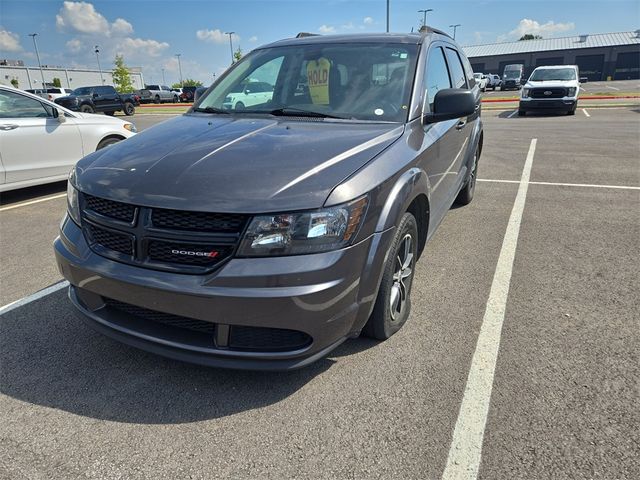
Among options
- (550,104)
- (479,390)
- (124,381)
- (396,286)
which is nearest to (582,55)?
(550,104)

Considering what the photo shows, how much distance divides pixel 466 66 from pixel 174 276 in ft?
14.8

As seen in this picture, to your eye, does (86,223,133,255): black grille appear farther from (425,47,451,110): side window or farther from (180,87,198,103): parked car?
(180,87,198,103): parked car

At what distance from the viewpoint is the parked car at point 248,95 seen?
11.8 feet

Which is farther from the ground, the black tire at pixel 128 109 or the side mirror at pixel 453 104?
the side mirror at pixel 453 104

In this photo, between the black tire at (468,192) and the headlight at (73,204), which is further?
the black tire at (468,192)

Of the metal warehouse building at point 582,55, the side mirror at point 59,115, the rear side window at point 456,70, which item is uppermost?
the metal warehouse building at point 582,55

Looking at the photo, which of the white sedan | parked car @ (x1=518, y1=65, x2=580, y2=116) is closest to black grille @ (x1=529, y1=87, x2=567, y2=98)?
parked car @ (x1=518, y1=65, x2=580, y2=116)

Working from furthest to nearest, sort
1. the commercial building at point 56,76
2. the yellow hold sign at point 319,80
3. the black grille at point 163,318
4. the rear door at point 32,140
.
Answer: the commercial building at point 56,76 < the rear door at point 32,140 < the yellow hold sign at point 319,80 < the black grille at point 163,318

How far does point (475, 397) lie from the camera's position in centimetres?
236

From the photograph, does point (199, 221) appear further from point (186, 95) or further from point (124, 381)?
point (186, 95)

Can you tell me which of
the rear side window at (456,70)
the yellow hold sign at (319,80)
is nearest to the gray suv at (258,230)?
the yellow hold sign at (319,80)

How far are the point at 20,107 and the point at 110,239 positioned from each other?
17.0ft

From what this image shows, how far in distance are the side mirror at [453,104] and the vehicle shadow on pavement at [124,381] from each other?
1631 millimetres

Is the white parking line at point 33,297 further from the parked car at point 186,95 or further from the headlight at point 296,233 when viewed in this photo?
the parked car at point 186,95
